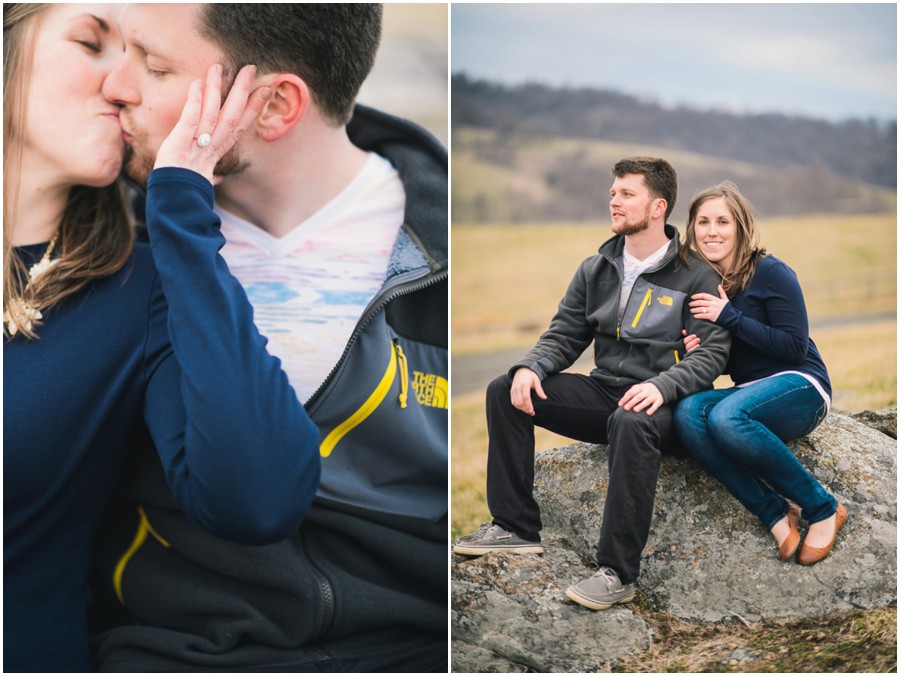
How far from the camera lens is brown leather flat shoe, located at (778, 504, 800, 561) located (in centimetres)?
273

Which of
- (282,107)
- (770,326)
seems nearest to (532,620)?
(770,326)

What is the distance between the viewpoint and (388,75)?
2.97 metres

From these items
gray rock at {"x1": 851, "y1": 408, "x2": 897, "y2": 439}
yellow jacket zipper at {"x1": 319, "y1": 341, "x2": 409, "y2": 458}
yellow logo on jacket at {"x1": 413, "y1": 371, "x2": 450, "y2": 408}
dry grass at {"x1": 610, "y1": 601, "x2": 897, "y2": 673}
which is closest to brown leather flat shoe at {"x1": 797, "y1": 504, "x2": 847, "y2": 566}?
dry grass at {"x1": 610, "y1": 601, "x2": 897, "y2": 673}

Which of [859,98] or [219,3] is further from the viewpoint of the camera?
[859,98]

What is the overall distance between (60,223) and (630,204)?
5.47 ft

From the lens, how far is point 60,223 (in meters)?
2.85

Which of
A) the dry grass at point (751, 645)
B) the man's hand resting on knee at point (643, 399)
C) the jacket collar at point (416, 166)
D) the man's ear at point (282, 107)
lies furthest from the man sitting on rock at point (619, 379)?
the man's ear at point (282, 107)

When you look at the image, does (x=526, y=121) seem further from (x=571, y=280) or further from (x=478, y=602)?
(x=478, y=602)

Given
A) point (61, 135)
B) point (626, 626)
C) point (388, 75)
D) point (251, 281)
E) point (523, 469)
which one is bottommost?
point (626, 626)

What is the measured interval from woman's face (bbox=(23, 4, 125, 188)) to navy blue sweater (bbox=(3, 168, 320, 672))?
26cm

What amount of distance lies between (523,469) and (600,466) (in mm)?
224

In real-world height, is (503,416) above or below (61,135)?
below

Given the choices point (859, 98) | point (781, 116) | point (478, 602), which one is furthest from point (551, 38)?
point (478, 602)

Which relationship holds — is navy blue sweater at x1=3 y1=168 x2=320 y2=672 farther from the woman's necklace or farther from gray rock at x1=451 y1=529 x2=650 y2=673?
gray rock at x1=451 y1=529 x2=650 y2=673
